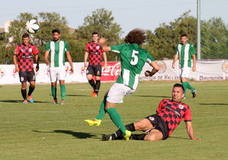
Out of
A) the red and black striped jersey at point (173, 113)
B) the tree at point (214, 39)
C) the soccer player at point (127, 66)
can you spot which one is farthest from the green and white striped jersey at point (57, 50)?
the tree at point (214, 39)

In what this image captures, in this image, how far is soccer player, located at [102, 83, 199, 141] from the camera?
1067 cm

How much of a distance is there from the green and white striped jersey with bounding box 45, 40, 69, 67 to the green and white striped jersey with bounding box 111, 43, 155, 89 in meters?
9.77

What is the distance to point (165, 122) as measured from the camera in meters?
10.7

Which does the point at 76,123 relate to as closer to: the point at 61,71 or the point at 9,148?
Result: the point at 9,148

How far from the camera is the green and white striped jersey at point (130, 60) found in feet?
35.6

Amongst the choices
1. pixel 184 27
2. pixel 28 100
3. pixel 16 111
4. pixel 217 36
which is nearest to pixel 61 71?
pixel 28 100

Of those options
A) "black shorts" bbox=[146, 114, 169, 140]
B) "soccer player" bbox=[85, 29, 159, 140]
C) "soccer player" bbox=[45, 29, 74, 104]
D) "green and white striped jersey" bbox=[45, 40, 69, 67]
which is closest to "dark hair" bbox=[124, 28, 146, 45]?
"soccer player" bbox=[85, 29, 159, 140]

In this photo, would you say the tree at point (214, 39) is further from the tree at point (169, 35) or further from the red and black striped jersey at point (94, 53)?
the tree at point (169, 35)

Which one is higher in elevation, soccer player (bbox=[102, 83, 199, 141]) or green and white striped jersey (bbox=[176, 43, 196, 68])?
green and white striped jersey (bbox=[176, 43, 196, 68])

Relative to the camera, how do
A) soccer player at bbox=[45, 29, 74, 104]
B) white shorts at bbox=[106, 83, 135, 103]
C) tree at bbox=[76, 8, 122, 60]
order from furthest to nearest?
tree at bbox=[76, 8, 122, 60] < soccer player at bbox=[45, 29, 74, 104] < white shorts at bbox=[106, 83, 135, 103]

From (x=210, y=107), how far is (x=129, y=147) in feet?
28.5

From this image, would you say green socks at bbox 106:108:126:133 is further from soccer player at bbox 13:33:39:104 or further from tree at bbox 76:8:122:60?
tree at bbox 76:8:122:60

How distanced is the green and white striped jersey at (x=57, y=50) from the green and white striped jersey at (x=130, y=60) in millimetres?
9769

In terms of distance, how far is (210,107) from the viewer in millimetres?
18188
